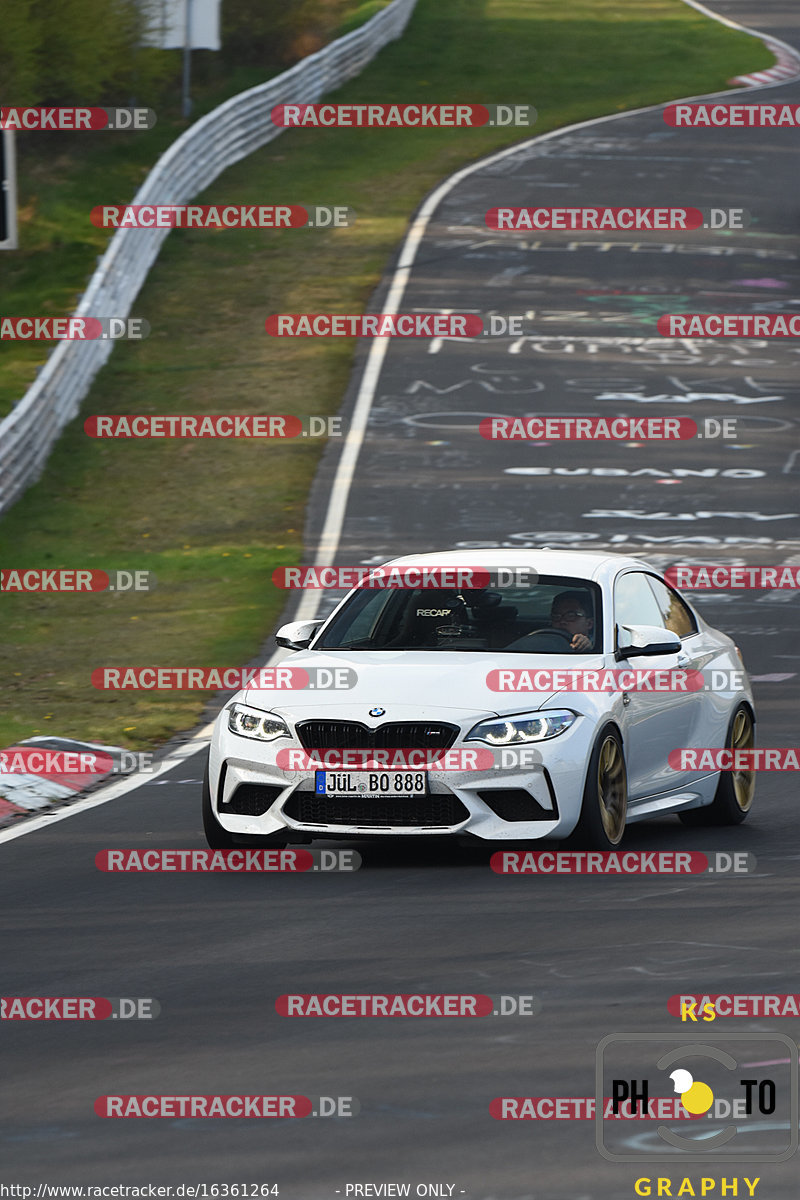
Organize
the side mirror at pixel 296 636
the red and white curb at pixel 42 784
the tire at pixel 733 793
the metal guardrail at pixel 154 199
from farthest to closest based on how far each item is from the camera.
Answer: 1. the metal guardrail at pixel 154 199
2. the red and white curb at pixel 42 784
3. the tire at pixel 733 793
4. the side mirror at pixel 296 636

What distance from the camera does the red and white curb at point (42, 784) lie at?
12.6 m

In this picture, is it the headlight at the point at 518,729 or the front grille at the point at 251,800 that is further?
the front grille at the point at 251,800

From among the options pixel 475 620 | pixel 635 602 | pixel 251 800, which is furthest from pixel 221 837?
pixel 635 602

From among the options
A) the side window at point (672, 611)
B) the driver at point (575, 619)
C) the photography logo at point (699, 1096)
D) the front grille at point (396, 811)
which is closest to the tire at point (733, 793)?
the side window at point (672, 611)

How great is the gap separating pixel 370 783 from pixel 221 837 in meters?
0.91

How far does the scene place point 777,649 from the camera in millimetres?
19328

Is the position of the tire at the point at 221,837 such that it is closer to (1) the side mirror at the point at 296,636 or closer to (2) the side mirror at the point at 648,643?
(1) the side mirror at the point at 296,636

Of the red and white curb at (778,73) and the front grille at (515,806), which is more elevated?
the front grille at (515,806)

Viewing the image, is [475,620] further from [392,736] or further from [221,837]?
[221,837]

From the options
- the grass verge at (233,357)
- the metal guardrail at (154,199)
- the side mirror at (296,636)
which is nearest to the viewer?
the side mirror at (296,636)

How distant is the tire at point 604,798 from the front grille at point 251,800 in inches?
56.3

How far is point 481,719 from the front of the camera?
1043 centimetres

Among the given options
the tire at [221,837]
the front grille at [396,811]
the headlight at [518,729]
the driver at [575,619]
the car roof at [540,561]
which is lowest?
the tire at [221,837]

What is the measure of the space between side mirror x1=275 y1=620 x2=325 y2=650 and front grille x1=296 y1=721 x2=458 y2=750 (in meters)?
1.20
